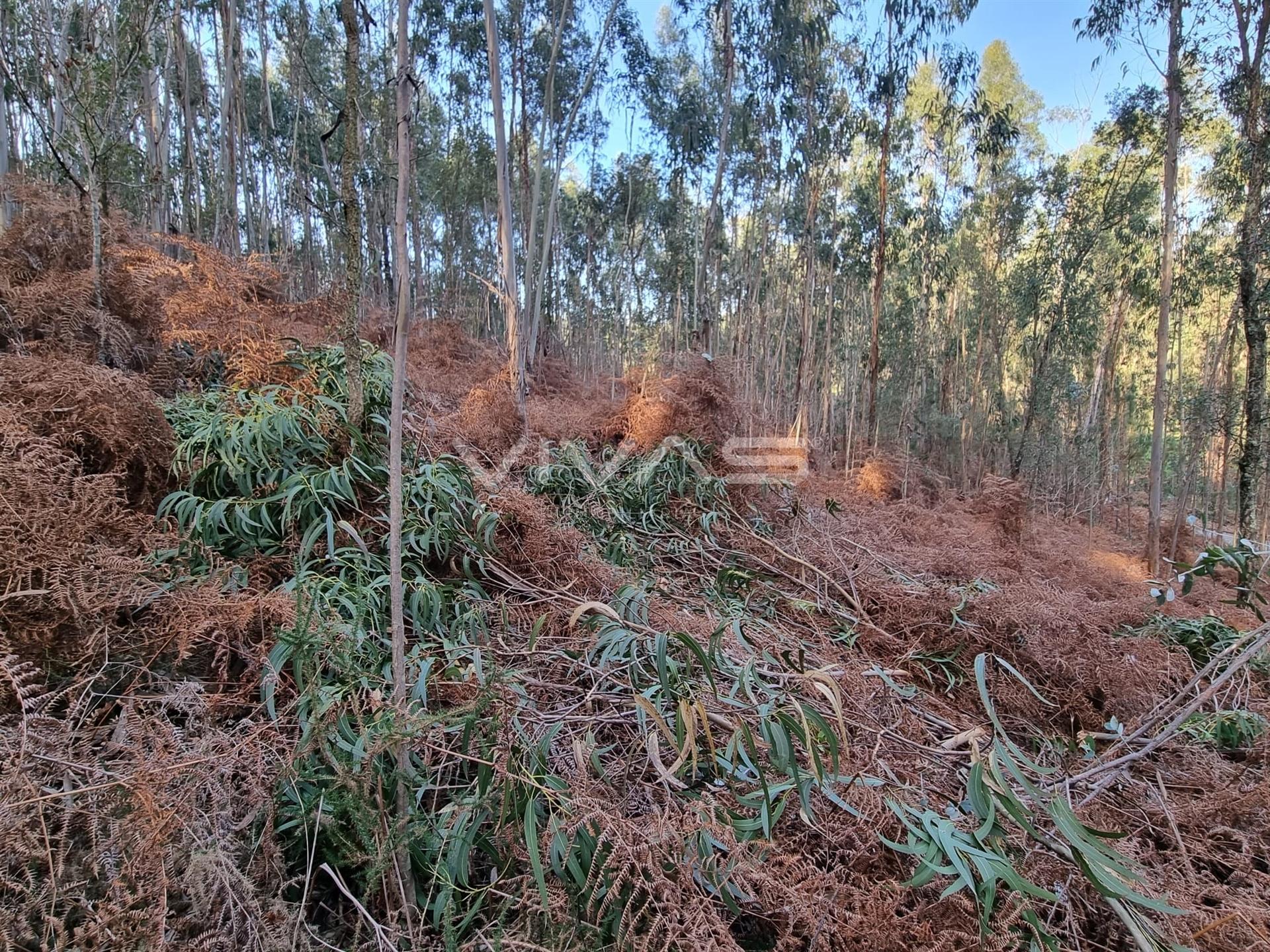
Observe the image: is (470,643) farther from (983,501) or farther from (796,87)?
(796,87)

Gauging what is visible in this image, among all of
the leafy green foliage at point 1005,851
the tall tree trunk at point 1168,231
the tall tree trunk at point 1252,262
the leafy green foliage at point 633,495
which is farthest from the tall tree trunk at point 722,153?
the leafy green foliage at point 1005,851

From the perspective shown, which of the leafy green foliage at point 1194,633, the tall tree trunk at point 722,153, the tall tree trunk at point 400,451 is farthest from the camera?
the tall tree trunk at point 722,153

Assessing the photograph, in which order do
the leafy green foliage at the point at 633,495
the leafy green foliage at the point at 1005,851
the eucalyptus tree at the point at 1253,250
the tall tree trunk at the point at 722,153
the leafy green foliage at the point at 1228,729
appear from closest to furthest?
the leafy green foliage at the point at 1005,851 < the leafy green foliage at the point at 1228,729 < the leafy green foliage at the point at 633,495 < the eucalyptus tree at the point at 1253,250 < the tall tree trunk at the point at 722,153

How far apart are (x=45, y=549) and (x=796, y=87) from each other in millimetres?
11585

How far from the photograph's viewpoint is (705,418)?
4418mm

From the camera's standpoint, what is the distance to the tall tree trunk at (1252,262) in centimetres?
578

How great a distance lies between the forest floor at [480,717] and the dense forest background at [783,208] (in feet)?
3.23

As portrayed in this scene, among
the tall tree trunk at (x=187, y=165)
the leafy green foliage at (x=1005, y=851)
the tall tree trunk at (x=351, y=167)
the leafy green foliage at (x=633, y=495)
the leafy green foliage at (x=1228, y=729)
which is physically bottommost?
the leafy green foliage at (x=1228, y=729)

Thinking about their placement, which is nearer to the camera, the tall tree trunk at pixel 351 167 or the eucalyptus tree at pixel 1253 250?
the tall tree trunk at pixel 351 167

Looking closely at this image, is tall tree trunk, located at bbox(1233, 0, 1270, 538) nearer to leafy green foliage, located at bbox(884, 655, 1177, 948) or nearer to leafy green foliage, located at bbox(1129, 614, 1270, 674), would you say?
leafy green foliage, located at bbox(1129, 614, 1270, 674)

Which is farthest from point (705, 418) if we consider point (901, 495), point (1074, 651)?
point (901, 495)

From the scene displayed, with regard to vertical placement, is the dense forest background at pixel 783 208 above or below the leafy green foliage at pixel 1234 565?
above

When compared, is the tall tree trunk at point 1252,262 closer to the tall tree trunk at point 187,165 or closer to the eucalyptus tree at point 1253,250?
the eucalyptus tree at point 1253,250

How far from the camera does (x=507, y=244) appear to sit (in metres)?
4.79
